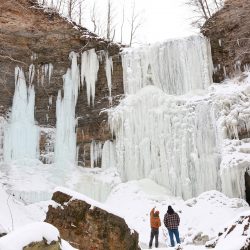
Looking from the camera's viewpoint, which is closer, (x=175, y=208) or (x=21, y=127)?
(x=175, y=208)

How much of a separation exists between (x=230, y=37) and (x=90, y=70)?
6.01 metres

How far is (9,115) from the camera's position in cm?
1783

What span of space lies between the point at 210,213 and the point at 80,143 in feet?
22.4

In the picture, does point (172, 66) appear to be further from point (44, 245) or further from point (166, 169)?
point (44, 245)

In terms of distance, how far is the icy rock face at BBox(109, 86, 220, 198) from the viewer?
14.8 m

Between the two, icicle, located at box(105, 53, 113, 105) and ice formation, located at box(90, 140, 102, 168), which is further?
icicle, located at box(105, 53, 113, 105)

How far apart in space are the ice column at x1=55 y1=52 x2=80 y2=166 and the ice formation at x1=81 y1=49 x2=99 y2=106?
31 cm

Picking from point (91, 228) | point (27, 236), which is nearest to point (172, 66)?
point (91, 228)

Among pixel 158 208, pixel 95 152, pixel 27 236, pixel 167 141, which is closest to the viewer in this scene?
pixel 27 236

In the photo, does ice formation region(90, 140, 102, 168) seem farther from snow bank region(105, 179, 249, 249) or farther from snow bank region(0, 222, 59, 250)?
snow bank region(0, 222, 59, 250)

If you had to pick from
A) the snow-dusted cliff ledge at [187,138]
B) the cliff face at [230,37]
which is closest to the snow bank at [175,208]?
the snow-dusted cliff ledge at [187,138]

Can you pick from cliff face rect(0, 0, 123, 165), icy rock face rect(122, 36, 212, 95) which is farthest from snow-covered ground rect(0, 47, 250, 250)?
cliff face rect(0, 0, 123, 165)

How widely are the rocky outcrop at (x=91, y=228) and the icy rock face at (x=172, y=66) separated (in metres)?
9.74

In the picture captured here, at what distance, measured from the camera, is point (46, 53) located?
1872cm
